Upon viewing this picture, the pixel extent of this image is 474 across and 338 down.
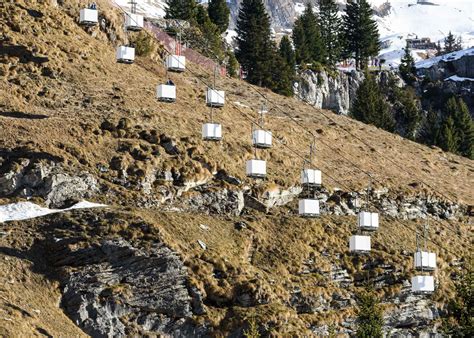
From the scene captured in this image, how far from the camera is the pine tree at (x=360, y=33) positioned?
152 meters

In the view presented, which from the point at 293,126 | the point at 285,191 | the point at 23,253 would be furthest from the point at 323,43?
the point at 23,253

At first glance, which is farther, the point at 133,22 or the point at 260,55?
the point at 260,55

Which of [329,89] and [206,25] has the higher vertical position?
[206,25]

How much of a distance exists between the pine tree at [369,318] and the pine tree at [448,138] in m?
61.8

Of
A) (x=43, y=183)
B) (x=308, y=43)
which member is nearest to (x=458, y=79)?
(x=308, y=43)

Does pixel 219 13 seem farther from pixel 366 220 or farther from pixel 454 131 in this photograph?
pixel 366 220

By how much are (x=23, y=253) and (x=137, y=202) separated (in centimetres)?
956

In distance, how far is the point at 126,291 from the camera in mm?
58594

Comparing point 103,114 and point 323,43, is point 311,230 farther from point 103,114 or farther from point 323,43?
point 323,43

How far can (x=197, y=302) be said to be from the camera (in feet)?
196

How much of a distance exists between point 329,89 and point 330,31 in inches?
850

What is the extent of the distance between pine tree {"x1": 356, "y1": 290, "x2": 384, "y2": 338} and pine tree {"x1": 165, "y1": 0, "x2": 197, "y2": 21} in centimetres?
6512

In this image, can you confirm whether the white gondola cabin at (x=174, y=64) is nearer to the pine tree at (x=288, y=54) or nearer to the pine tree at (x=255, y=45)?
the pine tree at (x=255, y=45)

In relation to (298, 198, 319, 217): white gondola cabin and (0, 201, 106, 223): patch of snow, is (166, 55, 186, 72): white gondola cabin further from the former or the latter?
(298, 198, 319, 217): white gondola cabin
